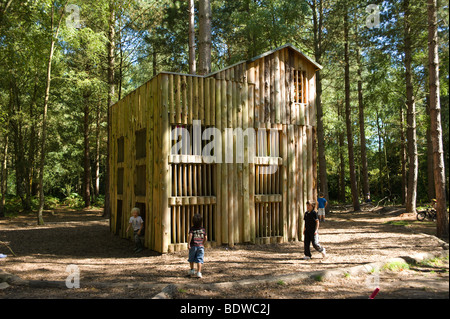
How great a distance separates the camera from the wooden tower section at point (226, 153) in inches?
435

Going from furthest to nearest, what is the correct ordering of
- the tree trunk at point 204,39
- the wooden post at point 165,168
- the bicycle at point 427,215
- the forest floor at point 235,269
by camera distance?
the bicycle at point 427,215, the tree trunk at point 204,39, the wooden post at point 165,168, the forest floor at point 235,269

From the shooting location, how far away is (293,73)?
13.6 meters

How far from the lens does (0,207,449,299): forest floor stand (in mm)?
6715

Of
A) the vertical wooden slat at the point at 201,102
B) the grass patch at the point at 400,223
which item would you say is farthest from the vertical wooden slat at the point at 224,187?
the grass patch at the point at 400,223

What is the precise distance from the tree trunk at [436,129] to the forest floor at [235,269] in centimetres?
99

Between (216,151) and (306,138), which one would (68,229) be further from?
(306,138)

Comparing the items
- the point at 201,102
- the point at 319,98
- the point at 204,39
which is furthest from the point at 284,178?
the point at 319,98

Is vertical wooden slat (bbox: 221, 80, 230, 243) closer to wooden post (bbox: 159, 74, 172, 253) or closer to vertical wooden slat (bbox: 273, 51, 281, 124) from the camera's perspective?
wooden post (bbox: 159, 74, 172, 253)

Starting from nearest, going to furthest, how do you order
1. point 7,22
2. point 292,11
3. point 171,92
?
point 171,92 → point 7,22 → point 292,11

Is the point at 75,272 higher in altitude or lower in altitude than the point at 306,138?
lower

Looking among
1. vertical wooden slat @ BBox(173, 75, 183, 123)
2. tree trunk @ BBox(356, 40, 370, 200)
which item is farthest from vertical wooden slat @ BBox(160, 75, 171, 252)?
tree trunk @ BBox(356, 40, 370, 200)

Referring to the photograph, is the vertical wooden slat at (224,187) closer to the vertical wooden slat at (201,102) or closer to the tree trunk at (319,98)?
the vertical wooden slat at (201,102)

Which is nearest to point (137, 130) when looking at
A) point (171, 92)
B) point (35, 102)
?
point (171, 92)
